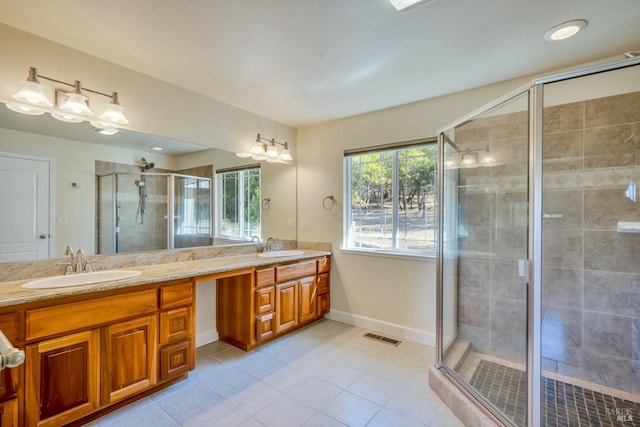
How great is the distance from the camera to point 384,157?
3.27m

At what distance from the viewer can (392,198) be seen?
3.20 meters

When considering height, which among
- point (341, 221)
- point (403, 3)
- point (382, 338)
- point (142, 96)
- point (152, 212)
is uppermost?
point (403, 3)

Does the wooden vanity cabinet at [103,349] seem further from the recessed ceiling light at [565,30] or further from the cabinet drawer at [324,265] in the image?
the recessed ceiling light at [565,30]

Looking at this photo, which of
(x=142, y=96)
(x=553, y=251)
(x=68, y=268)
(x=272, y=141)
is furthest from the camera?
(x=272, y=141)

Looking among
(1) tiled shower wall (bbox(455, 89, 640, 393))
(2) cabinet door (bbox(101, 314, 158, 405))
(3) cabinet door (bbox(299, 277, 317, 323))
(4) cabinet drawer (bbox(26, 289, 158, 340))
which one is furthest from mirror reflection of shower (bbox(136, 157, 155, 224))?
(1) tiled shower wall (bbox(455, 89, 640, 393))

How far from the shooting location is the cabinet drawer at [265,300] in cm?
270

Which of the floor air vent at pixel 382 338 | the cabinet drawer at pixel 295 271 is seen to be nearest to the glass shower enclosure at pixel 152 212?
the cabinet drawer at pixel 295 271

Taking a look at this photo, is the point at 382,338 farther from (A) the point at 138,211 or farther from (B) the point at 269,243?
(A) the point at 138,211

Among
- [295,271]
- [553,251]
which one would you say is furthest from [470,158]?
[295,271]

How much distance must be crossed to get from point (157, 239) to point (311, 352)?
1736mm

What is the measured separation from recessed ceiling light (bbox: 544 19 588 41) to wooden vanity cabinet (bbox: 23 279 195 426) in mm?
2959

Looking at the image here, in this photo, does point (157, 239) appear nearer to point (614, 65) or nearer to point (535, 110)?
Answer: point (535, 110)

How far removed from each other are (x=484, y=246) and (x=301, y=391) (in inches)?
75.6

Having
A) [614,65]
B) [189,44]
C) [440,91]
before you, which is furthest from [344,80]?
[614,65]
